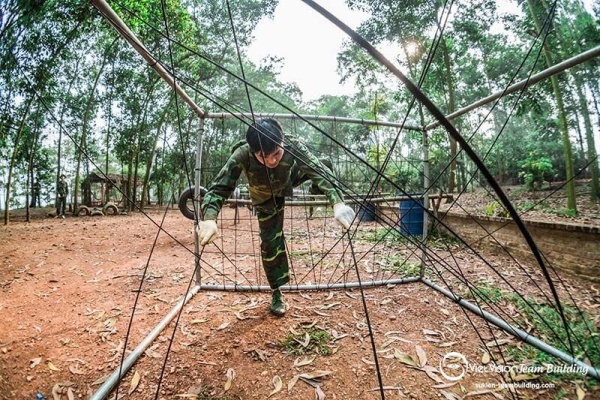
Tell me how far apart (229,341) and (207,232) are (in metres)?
1.05

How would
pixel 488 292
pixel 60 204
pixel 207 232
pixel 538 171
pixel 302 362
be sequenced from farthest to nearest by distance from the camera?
pixel 60 204, pixel 538 171, pixel 488 292, pixel 302 362, pixel 207 232

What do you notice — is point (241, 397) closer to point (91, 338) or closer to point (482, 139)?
point (91, 338)

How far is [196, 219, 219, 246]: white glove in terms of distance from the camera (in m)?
1.72

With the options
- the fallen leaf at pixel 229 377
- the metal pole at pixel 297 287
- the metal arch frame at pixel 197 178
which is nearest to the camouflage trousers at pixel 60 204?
the metal pole at pixel 297 287

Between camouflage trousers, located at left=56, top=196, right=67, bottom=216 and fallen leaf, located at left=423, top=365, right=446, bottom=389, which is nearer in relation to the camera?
fallen leaf, located at left=423, top=365, right=446, bottom=389

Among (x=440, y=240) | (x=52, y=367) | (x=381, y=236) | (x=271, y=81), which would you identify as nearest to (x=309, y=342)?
(x=52, y=367)

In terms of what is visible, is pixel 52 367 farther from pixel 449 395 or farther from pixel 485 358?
pixel 485 358

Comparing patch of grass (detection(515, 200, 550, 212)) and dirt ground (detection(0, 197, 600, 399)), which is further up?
patch of grass (detection(515, 200, 550, 212))

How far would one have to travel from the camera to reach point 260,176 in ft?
8.46

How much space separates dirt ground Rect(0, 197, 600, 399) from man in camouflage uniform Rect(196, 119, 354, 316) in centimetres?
40

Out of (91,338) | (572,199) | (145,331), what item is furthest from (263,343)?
(572,199)

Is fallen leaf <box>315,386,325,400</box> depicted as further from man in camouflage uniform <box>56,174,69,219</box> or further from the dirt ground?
man in camouflage uniform <box>56,174,69,219</box>

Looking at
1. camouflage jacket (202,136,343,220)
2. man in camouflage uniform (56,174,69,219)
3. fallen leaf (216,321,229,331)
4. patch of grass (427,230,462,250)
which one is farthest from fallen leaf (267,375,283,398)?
man in camouflage uniform (56,174,69,219)

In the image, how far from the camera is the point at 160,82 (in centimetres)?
1359
